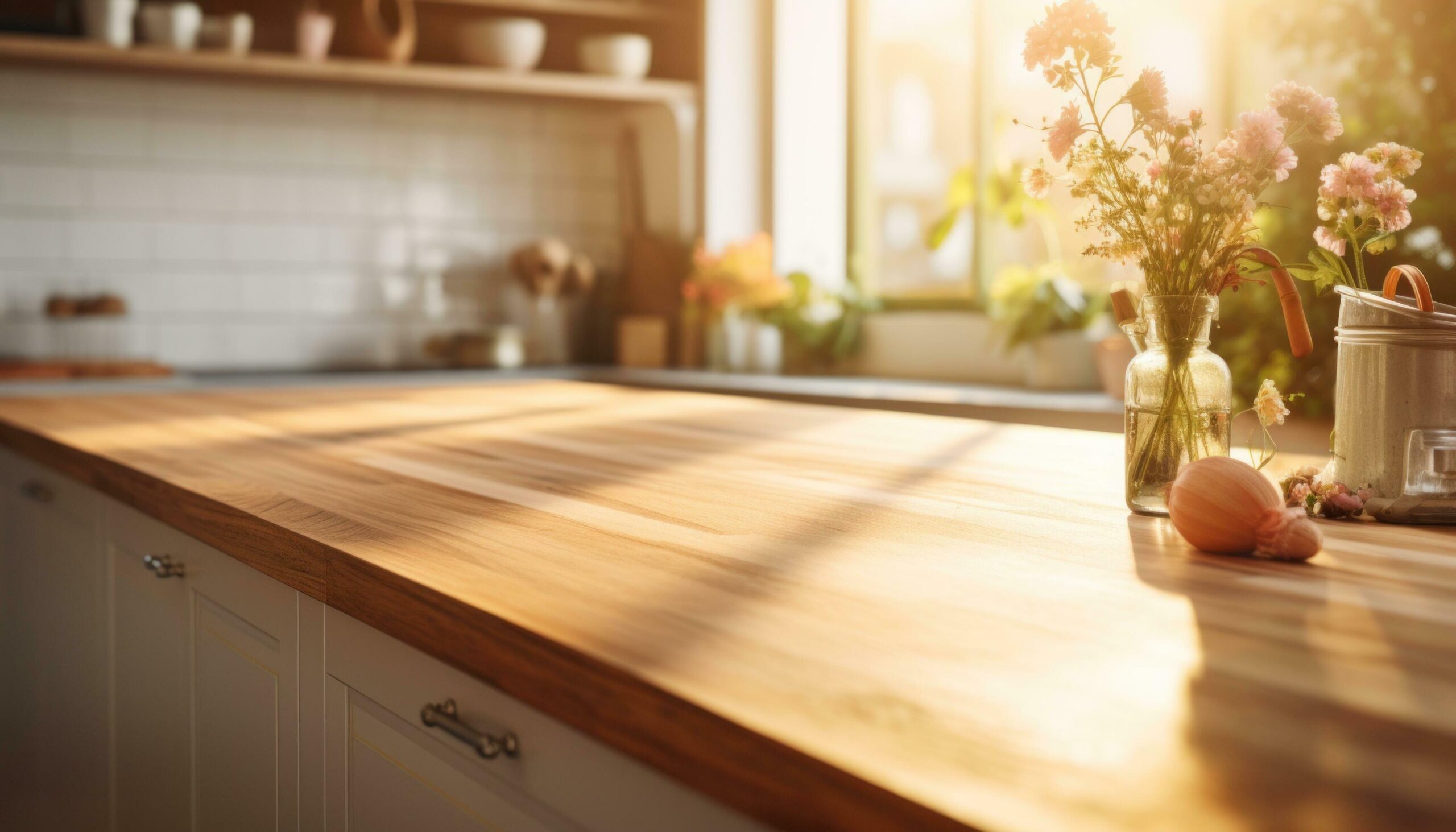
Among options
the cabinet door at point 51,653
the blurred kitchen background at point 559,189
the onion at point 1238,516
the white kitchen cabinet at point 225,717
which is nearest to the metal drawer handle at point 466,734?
the white kitchen cabinet at point 225,717

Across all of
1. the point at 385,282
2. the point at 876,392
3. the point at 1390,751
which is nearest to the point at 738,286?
the point at 876,392

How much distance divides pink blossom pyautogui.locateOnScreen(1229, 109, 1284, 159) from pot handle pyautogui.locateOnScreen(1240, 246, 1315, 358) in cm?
7

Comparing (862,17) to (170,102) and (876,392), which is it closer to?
(876,392)

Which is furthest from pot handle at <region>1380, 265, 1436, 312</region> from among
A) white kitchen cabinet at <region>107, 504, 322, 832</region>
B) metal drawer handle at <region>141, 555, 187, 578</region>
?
metal drawer handle at <region>141, 555, 187, 578</region>

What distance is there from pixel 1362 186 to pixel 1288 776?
24.2 inches

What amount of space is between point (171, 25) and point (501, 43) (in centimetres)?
85

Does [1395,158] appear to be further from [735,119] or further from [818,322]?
[735,119]

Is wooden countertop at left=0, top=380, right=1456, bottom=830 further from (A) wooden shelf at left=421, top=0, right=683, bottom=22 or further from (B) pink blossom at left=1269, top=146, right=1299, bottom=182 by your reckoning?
(A) wooden shelf at left=421, top=0, right=683, bottom=22

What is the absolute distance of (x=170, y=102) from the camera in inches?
141

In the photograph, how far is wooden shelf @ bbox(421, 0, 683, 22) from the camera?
12.1ft

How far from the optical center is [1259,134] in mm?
883

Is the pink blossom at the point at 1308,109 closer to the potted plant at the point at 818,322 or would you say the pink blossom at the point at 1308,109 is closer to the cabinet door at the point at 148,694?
the cabinet door at the point at 148,694

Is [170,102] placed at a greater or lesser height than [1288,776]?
greater

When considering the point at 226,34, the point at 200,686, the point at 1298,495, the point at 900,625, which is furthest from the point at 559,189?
the point at 900,625
